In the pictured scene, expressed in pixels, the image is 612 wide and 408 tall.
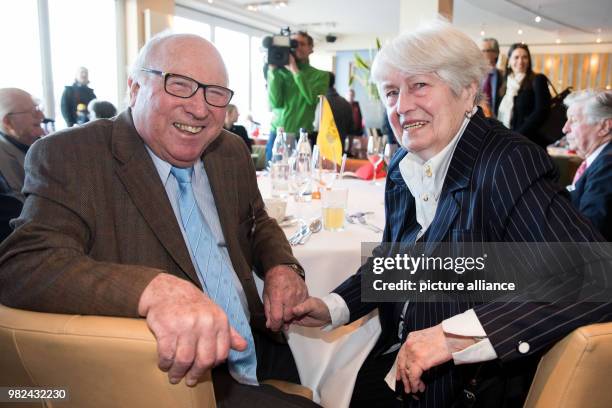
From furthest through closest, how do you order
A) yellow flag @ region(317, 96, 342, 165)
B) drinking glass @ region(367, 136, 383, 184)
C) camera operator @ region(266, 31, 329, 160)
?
camera operator @ region(266, 31, 329, 160)
drinking glass @ region(367, 136, 383, 184)
yellow flag @ region(317, 96, 342, 165)

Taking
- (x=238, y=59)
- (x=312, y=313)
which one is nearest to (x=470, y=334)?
(x=312, y=313)

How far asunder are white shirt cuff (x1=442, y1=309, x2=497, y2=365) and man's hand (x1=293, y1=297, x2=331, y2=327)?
452mm

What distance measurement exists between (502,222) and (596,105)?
193 centimetres

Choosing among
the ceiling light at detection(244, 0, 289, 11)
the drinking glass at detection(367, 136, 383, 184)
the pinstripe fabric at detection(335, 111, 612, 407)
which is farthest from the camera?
the ceiling light at detection(244, 0, 289, 11)

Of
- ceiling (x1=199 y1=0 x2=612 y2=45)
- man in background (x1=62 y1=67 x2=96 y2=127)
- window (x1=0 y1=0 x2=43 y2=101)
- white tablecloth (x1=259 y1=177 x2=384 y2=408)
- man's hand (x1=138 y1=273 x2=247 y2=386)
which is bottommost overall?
white tablecloth (x1=259 y1=177 x2=384 y2=408)

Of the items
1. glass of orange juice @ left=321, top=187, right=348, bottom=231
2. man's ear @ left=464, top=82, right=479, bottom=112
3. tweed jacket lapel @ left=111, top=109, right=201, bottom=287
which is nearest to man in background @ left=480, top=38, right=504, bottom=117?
glass of orange juice @ left=321, top=187, right=348, bottom=231

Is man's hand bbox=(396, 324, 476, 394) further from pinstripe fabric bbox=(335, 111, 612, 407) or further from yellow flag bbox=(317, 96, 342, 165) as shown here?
yellow flag bbox=(317, 96, 342, 165)

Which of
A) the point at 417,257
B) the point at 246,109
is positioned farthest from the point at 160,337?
the point at 246,109

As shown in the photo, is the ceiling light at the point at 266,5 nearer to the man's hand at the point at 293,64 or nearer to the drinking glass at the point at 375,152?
the man's hand at the point at 293,64

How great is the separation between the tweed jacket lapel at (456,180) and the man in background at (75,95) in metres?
7.43

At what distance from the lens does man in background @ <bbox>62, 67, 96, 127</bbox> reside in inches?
290

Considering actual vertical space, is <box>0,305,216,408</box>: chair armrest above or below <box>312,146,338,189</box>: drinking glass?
below

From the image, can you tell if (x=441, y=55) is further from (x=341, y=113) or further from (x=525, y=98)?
(x=341, y=113)

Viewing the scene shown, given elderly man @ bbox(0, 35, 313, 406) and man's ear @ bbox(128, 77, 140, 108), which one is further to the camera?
man's ear @ bbox(128, 77, 140, 108)
